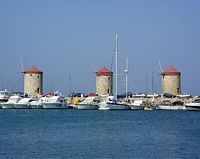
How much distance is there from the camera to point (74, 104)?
11381cm

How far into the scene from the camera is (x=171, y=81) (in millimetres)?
121688

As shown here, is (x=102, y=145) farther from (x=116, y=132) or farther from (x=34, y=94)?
(x=34, y=94)

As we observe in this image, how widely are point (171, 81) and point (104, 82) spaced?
1298 centimetres

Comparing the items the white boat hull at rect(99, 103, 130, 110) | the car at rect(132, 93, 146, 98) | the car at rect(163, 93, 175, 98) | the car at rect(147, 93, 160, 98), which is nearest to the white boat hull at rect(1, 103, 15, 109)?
the white boat hull at rect(99, 103, 130, 110)

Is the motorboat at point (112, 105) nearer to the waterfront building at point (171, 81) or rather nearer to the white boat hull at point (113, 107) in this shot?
the white boat hull at point (113, 107)

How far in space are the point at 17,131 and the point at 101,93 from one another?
74706 mm

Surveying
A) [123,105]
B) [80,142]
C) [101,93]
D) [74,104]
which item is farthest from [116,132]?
[101,93]

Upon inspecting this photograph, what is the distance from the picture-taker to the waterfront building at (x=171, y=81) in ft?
397

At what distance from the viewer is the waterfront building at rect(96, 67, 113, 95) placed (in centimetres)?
12375

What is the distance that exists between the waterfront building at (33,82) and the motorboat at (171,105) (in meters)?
28.4

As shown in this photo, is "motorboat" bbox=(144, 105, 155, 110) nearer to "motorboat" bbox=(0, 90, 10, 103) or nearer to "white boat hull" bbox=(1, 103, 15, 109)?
"white boat hull" bbox=(1, 103, 15, 109)

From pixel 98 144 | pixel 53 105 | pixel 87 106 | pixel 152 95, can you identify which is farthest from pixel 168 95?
pixel 98 144

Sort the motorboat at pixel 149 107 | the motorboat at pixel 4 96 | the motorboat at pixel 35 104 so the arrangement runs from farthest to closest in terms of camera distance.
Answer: the motorboat at pixel 4 96 < the motorboat at pixel 35 104 < the motorboat at pixel 149 107

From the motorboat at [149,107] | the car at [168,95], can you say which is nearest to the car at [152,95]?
the car at [168,95]
